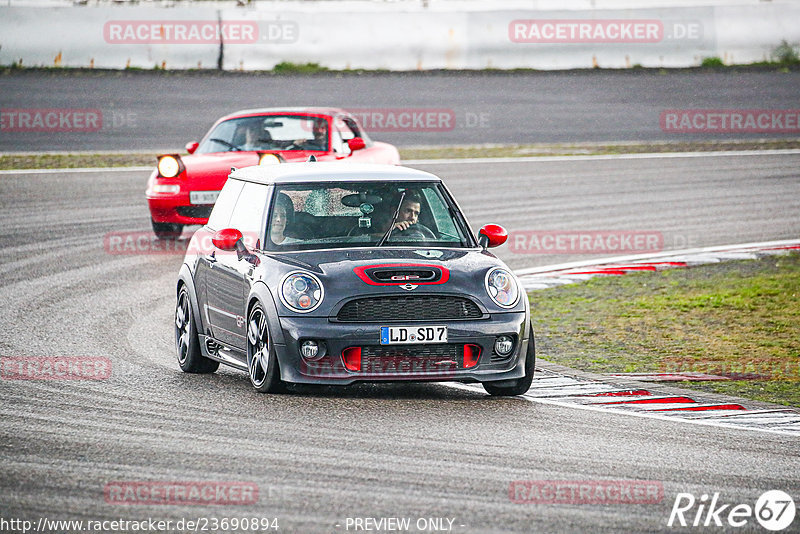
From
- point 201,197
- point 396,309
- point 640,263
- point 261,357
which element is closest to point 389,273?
point 396,309

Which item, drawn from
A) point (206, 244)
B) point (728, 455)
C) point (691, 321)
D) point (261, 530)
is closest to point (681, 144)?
point (691, 321)

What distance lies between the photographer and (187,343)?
9.48m

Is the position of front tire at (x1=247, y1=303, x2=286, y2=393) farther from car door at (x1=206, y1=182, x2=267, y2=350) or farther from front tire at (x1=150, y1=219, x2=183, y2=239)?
front tire at (x1=150, y1=219, x2=183, y2=239)

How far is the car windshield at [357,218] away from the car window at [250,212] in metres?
0.11

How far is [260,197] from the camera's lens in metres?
9.14

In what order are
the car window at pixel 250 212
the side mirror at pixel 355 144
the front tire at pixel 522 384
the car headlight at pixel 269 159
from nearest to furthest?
1. the front tire at pixel 522 384
2. the car window at pixel 250 212
3. the car headlight at pixel 269 159
4. the side mirror at pixel 355 144

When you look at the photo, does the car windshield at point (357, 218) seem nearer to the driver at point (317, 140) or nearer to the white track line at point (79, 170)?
the driver at point (317, 140)

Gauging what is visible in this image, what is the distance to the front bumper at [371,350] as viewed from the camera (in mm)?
7965

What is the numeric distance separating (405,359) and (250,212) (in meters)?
1.76

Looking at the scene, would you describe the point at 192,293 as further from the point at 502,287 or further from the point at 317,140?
the point at 317,140

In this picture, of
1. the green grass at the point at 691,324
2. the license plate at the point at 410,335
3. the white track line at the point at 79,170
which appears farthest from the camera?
the white track line at the point at 79,170

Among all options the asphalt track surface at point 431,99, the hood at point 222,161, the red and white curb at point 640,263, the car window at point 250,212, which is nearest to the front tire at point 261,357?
the car window at point 250,212

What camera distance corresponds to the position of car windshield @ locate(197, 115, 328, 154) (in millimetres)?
15789

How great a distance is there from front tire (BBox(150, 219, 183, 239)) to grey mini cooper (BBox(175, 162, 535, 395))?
6.23m
